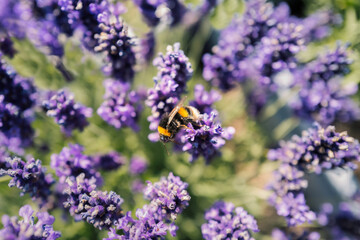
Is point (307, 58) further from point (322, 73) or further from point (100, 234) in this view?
point (100, 234)

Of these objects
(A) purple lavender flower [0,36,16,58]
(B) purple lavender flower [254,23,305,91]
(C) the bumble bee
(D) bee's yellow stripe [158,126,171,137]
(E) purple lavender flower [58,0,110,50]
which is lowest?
(D) bee's yellow stripe [158,126,171,137]

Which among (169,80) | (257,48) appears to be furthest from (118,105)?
(257,48)

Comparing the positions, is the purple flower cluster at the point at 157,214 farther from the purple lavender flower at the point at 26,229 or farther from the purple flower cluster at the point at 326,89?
the purple flower cluster at the point at 326,89

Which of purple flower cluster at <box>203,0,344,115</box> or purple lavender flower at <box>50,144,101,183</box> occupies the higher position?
purple flower cluster at <box>203,0,344,115</box>

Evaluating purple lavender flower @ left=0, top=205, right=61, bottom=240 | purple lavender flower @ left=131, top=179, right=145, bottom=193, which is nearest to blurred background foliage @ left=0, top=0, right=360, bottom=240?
purple lavender flower @ left=131, top=179, right=145, bottom=193

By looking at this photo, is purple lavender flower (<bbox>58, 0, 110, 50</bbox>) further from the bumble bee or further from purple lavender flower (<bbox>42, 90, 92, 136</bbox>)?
the bumble bee

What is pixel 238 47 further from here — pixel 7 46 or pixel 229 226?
pixel 7 46
